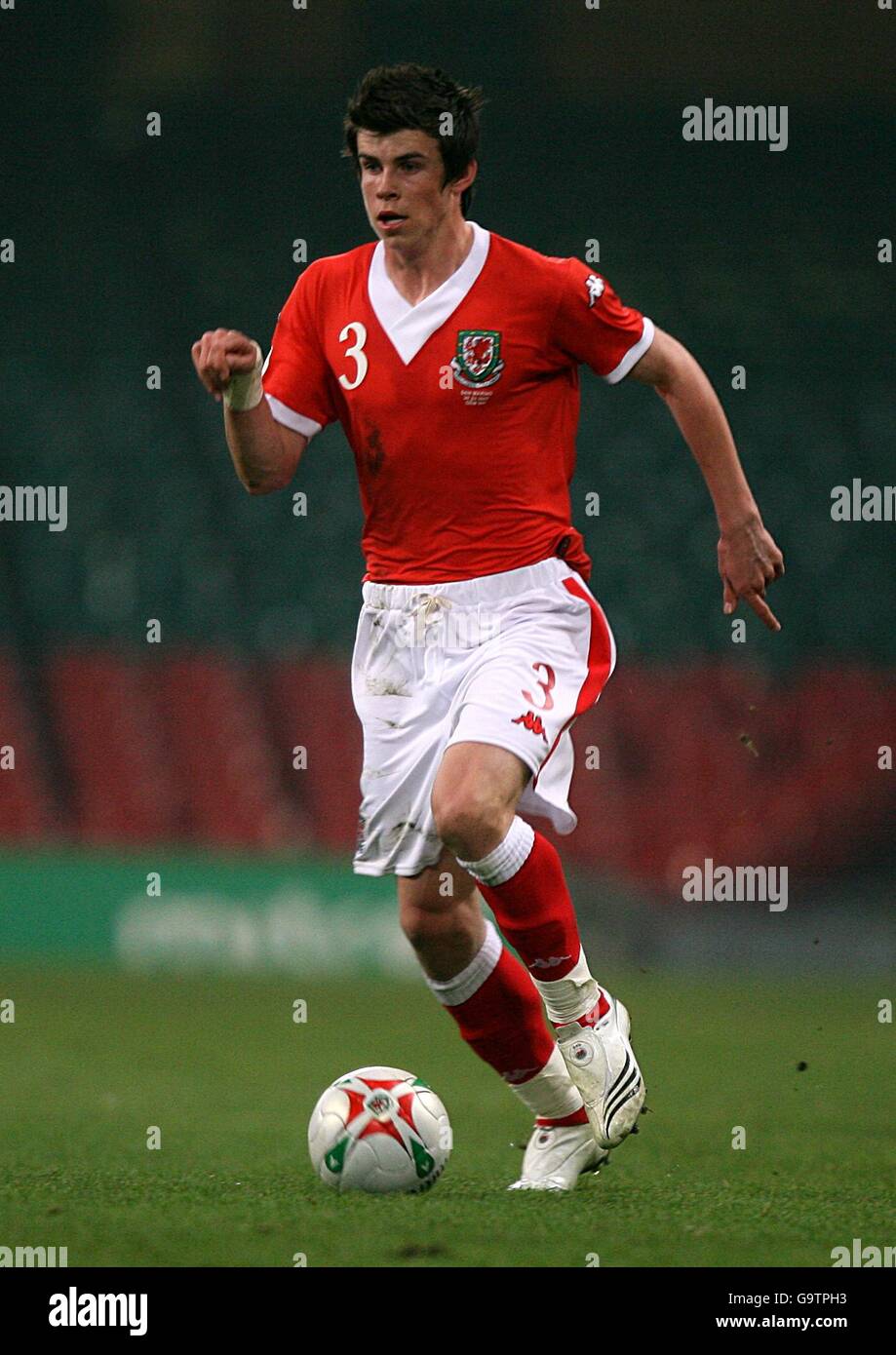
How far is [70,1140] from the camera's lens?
512cm

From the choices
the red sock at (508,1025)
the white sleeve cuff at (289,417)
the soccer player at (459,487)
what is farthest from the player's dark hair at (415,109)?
the red sock at (508,1025)

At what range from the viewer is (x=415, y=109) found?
169 inches

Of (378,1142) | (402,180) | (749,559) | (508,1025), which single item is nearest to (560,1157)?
(508,1025)

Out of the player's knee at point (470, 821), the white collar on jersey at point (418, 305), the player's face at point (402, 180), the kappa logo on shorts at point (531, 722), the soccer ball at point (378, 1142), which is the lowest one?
the soccer ball at point (378, 1142)

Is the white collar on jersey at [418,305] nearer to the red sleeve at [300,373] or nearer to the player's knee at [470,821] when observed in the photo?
the red sleeve at [300,373]

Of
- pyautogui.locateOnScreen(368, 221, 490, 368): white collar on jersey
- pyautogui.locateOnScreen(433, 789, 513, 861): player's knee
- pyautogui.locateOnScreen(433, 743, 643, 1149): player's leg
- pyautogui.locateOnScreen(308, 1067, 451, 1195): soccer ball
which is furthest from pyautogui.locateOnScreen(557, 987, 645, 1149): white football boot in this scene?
pyautogui.locateOnScreen(368, 221, 490, 368): white collar on jersey

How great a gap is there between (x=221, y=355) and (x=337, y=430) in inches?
382

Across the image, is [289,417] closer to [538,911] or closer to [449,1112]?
[538,911]

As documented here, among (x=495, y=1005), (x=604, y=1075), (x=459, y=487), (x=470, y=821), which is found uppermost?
(x=459, y=487)

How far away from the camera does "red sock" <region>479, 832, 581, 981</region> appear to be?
4.03m

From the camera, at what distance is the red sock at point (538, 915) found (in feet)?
13.2

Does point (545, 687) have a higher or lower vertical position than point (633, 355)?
lower
